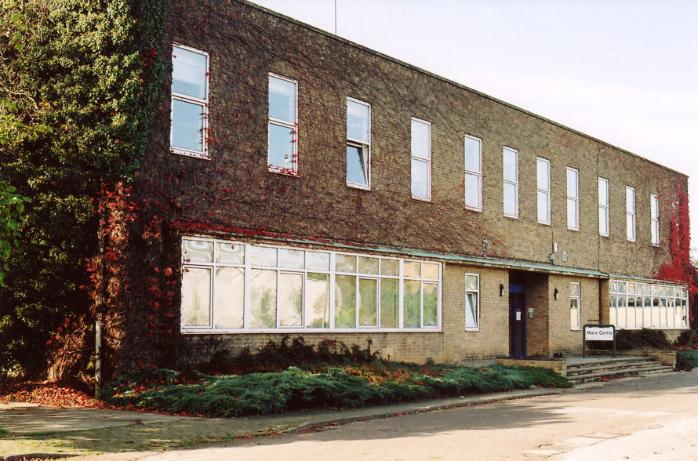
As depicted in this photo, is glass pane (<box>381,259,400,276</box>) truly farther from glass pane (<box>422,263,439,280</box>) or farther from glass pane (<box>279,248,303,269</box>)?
glass pane (<box>279,248,303,269</box>)

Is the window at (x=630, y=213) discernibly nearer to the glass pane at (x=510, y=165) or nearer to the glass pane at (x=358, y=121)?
the glass pane at (x=510, y=165)

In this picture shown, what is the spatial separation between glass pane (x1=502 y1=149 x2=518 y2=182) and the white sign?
5.74m

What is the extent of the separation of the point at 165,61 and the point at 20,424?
7.80 metres

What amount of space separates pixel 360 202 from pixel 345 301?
2.67m

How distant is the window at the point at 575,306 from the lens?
32.3 meters

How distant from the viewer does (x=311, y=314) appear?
20516 millimetres

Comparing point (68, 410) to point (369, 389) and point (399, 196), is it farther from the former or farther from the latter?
point (399, 196)

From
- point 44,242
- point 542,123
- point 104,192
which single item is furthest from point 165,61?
point 542,123

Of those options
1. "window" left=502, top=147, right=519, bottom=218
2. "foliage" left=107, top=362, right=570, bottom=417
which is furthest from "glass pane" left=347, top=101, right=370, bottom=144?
"window" left=502, top=147, right=519, bottom=218

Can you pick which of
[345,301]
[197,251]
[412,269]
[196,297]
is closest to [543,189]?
[412,269]

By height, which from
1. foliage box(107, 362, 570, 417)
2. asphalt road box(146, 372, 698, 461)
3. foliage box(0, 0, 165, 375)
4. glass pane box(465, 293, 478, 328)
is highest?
foliage box(0, 0, 165, 375)

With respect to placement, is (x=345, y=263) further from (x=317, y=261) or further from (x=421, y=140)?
(x=421, y=140)

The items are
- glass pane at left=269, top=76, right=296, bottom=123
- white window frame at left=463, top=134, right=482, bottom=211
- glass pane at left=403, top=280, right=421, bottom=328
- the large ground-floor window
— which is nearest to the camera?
glass pane at left=269, top=76, right=296, bottom=123

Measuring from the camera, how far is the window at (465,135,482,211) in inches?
1063
